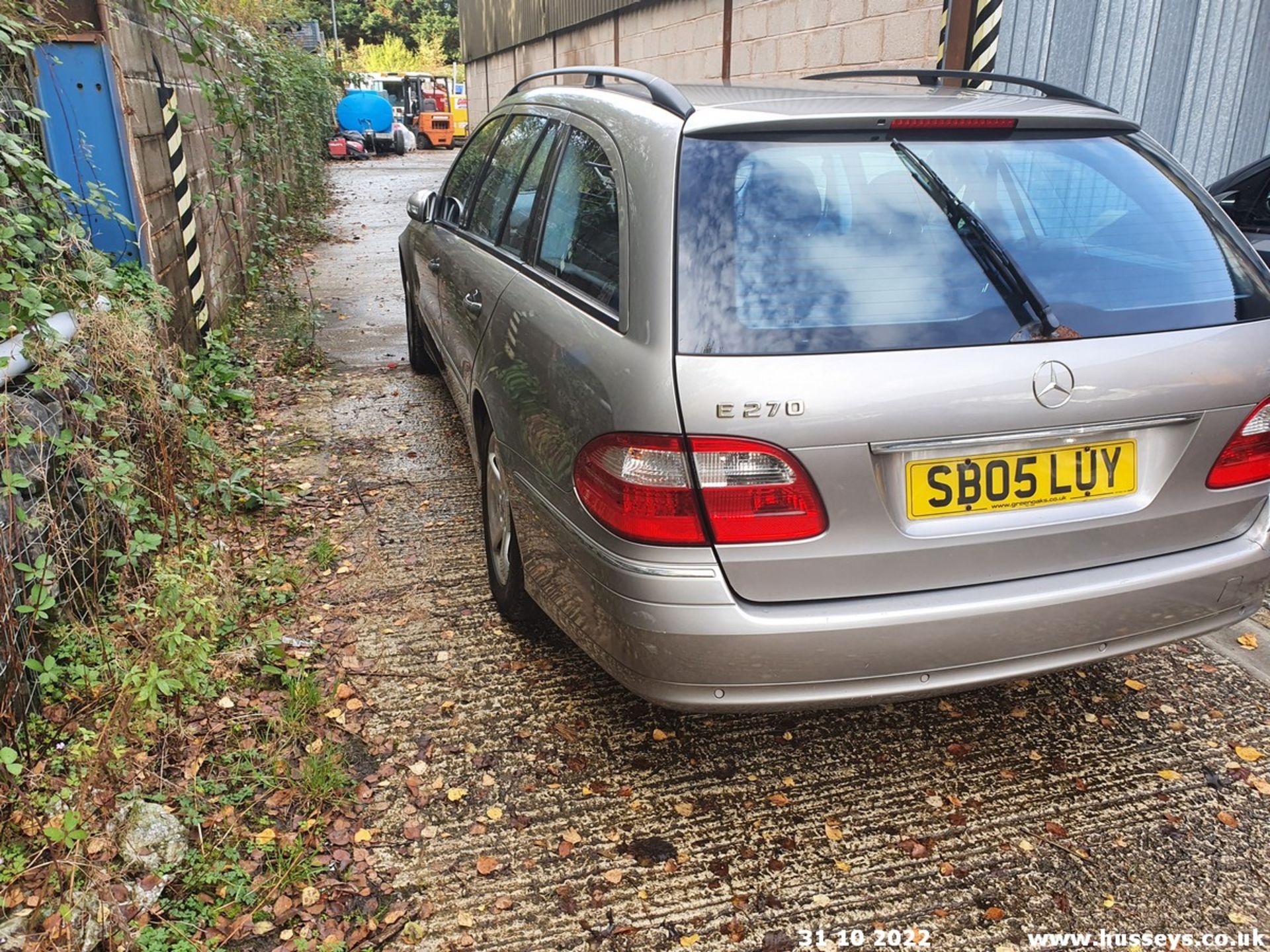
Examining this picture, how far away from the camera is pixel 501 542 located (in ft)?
11.5

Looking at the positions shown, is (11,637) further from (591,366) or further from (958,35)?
(958,35)

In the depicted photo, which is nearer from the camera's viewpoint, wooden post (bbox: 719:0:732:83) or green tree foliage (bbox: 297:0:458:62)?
wooden post (bbox: 719:0:732:83)

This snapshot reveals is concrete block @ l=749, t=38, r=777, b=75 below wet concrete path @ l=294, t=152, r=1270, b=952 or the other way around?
the other way around

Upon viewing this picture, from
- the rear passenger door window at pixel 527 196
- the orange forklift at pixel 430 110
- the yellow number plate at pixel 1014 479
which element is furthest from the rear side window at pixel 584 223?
the orange forklift at pixel 430 110

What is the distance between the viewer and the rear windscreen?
7.23 ft

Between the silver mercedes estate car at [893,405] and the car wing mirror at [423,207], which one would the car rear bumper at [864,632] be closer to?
the silver mercedes estate car at [893,405]

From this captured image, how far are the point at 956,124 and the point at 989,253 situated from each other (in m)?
Result: 0.38

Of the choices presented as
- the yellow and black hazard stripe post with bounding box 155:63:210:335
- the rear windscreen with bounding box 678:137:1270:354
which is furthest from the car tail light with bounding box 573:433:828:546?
the yellow and black hazard stripe post with bounding box 155:63:210:335

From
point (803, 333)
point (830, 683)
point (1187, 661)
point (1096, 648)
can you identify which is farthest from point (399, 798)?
point (1187, 661)

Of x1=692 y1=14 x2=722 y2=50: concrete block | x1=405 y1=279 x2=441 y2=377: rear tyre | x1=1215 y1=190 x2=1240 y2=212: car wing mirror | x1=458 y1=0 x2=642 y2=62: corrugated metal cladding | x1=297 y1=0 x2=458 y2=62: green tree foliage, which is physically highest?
x1=297 y1=0 x2=458 y2=62: green tree foliage

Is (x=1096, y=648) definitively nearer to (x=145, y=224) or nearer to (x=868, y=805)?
(x=868, y=805)

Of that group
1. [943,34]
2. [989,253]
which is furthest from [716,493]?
[943,34]

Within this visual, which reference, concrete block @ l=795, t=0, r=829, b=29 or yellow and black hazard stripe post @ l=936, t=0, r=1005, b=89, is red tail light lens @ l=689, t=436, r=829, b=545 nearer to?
yellow and black hazard stripe post @ l=936, t=0, r=1005, b=89

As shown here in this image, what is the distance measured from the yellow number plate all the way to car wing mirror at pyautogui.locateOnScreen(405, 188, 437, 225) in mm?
3397
